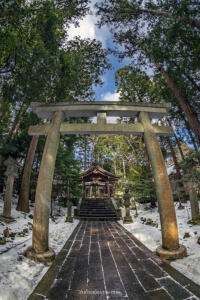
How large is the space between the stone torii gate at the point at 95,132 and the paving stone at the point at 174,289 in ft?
3.06

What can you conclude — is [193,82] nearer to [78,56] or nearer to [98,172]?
[78,56]

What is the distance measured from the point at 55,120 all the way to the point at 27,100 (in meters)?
1.98

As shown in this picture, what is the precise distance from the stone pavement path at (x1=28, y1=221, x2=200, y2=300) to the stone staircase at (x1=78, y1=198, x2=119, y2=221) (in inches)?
290

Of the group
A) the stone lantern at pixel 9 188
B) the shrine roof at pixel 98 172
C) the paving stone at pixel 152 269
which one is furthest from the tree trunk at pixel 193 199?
the shrine roof at pixel 98 172

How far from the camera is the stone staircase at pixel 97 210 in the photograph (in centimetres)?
1081

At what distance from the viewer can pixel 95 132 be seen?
4.34 m

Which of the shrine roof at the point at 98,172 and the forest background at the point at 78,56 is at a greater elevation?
the forest background at the point at 78,56

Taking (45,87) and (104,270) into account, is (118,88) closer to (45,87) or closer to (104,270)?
(45,87)

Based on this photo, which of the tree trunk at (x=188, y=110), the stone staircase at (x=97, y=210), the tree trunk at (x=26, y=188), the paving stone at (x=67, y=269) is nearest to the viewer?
the paving stone at (x=67, y=269)

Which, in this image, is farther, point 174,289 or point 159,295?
point 174,289

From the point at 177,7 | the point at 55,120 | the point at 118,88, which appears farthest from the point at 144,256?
the point at 118,88

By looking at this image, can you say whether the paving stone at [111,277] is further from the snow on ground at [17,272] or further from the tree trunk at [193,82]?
the tree trunk at [193,82]

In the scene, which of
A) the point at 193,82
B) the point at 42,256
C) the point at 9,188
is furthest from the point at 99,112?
the point at 9,188

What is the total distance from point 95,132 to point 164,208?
8.62 ft
